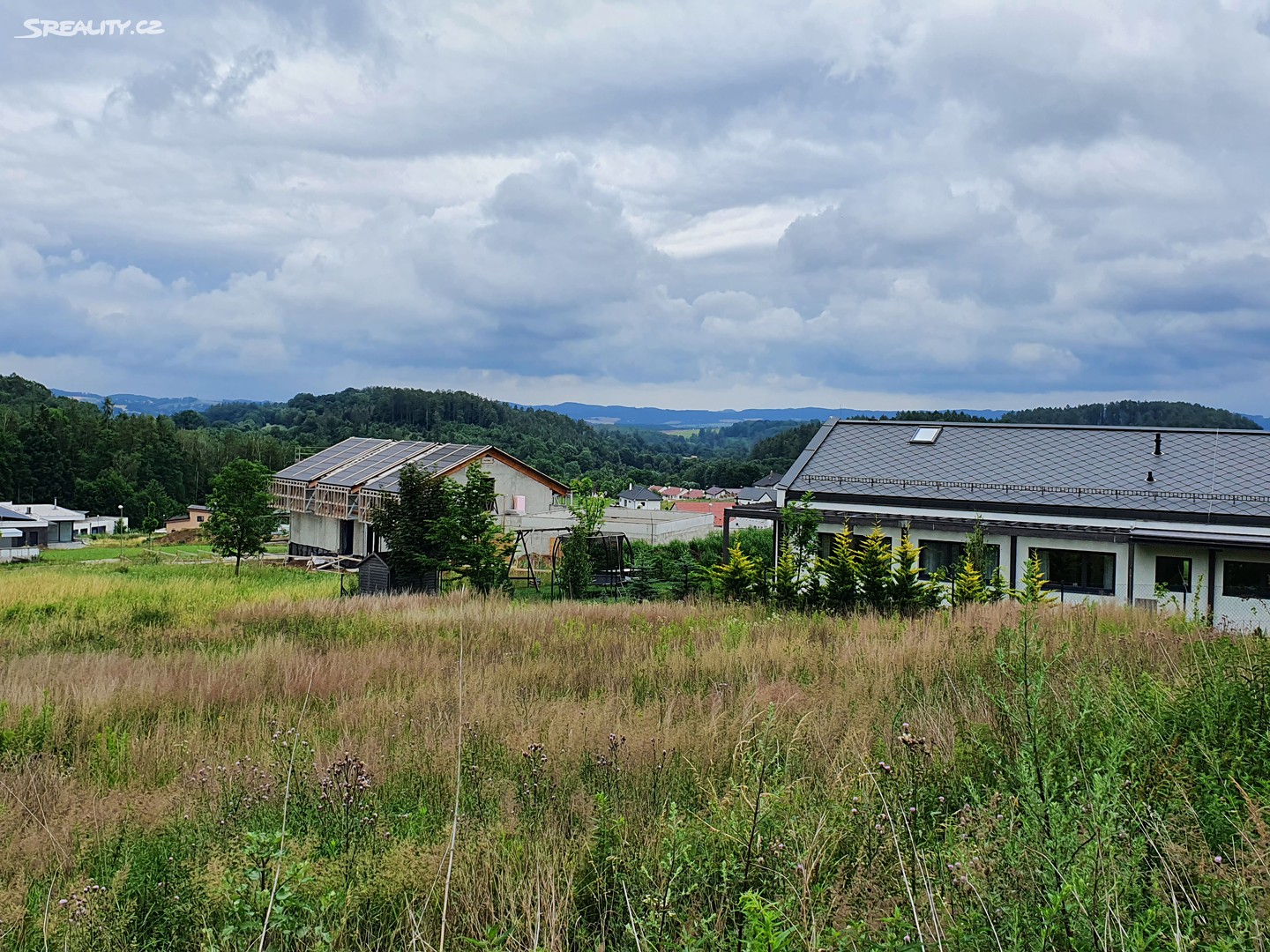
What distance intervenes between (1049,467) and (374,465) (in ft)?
107

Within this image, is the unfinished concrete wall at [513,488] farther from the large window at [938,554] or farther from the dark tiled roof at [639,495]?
the dark tiled roof at [639,495]

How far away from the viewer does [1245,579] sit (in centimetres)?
2183

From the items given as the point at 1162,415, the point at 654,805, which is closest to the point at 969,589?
the point at 654,805

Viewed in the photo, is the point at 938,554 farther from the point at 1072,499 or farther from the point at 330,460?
the point at 330,460

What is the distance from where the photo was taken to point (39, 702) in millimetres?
6312

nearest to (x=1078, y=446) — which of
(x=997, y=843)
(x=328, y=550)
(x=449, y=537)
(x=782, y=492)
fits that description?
(x=782, y=492)

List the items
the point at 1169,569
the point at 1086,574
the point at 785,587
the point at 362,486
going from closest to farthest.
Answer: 1. the point at 785,587
2. the point at 1169,569
3. the point at 1086,574
4. the point at 362,486

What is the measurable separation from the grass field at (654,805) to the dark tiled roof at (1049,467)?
20033 mm

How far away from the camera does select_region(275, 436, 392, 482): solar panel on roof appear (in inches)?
1890

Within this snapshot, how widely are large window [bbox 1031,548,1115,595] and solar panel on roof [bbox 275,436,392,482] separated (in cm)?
3606

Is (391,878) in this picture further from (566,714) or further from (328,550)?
(328,550)

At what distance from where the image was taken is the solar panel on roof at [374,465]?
44.8 metres

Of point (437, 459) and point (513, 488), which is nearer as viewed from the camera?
point (437, 459)

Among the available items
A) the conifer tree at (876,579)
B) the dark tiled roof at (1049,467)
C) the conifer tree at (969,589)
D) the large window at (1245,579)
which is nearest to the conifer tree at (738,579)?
the conifer tree at (876,579)
